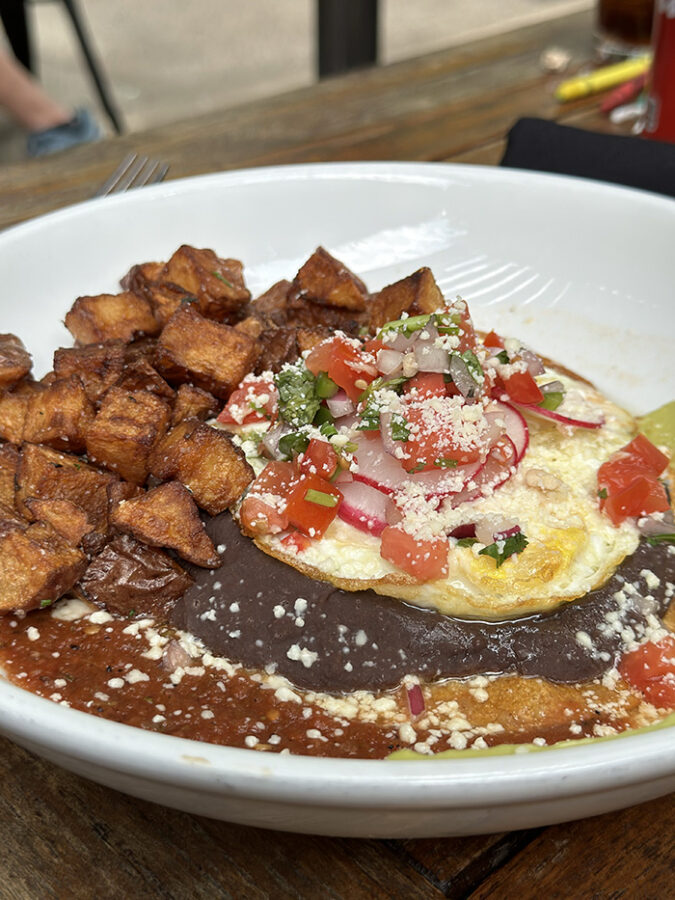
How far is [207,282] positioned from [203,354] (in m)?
0.26

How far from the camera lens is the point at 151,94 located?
700 centimetres

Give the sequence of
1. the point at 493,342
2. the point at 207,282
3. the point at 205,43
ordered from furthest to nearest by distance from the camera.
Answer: the point at 205,43
the point at 207,282
the point at 493,342

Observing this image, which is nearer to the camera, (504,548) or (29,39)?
(504,548)

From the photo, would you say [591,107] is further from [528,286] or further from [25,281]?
[25,281]

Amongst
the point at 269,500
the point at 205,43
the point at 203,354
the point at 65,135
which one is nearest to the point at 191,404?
the point at 203,354

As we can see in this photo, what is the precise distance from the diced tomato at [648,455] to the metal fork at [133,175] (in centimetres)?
159

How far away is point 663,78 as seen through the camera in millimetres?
2928

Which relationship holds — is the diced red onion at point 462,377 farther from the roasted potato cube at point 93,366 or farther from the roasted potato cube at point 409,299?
the roasted potato cube at point 93,366

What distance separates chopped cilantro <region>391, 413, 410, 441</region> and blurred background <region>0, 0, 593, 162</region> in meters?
5.63

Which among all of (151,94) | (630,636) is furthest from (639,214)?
(151,94)

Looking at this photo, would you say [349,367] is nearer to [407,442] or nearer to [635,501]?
[407,442]

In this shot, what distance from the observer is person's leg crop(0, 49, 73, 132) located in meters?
5.04

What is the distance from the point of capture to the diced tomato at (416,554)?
1.50 m

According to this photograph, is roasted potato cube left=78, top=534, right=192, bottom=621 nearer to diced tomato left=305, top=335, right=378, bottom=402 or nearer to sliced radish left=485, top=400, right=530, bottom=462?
diced tomato left=305, top=335, right=378, bottom=402
